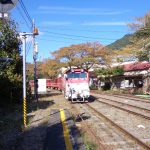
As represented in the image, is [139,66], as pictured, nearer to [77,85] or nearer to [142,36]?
[142,36]

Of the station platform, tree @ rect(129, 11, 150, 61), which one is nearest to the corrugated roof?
tree @ rect(129, 11, 150, 61)

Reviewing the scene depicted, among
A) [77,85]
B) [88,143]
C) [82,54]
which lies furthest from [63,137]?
[82,54]

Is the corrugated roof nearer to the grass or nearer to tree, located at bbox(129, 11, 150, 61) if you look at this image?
tree, located at bbox(129, 11, 150, 61)

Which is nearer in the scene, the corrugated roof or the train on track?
the train on track

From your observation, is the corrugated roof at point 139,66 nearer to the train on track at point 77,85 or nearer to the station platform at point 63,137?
the train on track at point 77,85

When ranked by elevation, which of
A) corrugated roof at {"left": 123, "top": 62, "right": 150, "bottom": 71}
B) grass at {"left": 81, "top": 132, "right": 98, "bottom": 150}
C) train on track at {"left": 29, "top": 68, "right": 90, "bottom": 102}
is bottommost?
grass at {"left": 81, "top": 132, "right": 98, "bottom": 150}

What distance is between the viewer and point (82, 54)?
79.1m

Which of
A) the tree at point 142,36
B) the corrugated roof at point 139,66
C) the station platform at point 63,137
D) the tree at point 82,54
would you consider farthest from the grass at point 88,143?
the tree at point 82,54

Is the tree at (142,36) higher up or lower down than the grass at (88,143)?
higher up

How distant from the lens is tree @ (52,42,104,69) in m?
76.3

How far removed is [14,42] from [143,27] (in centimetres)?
2255

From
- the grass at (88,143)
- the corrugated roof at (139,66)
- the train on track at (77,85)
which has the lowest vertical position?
the grass at (88,143)

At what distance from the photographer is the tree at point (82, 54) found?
7631 cm

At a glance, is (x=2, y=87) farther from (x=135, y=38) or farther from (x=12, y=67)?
(x=135, y=38)
